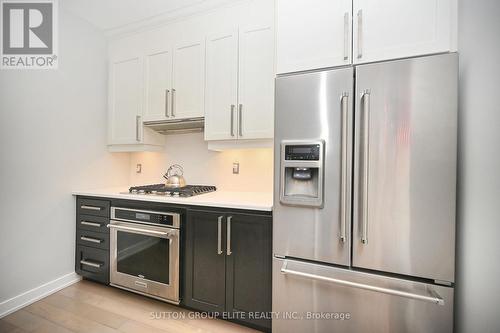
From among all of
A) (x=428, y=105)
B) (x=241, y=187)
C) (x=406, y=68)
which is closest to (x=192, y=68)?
(x=241, y=187)

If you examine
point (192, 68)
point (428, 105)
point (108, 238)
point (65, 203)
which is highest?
point (192, 68)

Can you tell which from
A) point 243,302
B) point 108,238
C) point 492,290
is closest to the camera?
point 492,290

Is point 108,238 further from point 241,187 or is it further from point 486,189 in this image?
point 486,189

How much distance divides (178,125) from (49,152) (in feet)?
3.75

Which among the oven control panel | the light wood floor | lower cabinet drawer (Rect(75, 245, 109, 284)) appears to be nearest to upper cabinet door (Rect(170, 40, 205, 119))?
the oven control panel

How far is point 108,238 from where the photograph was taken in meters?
2.02

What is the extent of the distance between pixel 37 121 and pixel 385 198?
2719 mm

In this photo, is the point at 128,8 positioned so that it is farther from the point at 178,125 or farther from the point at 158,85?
the point at 178,125

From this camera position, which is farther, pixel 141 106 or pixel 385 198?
pixel 141 106

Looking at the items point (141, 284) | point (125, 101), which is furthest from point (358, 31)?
point (141, 284)

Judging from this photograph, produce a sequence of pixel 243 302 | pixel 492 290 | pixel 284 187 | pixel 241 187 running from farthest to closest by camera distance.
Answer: pixel 241 187
pixel 243 302
pixel 284 187
pixel 492 290

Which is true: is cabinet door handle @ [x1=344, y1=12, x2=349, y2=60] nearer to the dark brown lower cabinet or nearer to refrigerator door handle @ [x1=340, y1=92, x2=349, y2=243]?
refrigerator door handle @ [x1=340, y1=92, x2=349, y2=243]

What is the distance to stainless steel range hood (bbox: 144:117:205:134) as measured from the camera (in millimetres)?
2184

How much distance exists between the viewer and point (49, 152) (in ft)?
6.56
